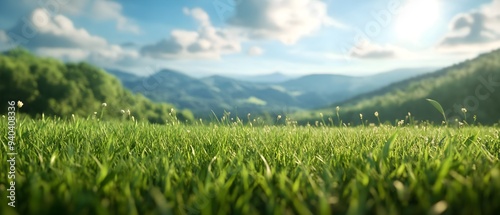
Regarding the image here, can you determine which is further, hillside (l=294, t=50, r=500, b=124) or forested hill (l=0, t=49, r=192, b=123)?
forested hill (l=0, t=49, r=192, b=123)

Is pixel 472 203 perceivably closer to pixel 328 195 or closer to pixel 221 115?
pixel 328 195

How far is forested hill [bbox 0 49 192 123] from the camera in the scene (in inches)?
1812

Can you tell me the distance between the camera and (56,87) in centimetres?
4869

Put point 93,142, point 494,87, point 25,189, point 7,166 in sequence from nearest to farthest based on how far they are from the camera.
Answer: point 25,189
point 7,166
point 93,142
point 494,87

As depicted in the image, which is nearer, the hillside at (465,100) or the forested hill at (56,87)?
the hillside at (465,100)

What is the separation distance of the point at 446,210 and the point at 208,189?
1.16 meters

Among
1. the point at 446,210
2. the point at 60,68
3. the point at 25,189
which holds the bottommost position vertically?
the point at 446,210

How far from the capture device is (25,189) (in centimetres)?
227

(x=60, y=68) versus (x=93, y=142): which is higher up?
(x=60, y=68)

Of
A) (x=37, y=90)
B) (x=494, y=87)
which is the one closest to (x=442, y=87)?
(x=494, y=87)

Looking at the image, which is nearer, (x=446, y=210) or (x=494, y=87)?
(x=446, y=210)

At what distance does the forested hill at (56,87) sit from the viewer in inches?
1812

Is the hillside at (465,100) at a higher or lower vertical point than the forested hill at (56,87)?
lower

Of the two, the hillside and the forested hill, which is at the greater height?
the forested hill
